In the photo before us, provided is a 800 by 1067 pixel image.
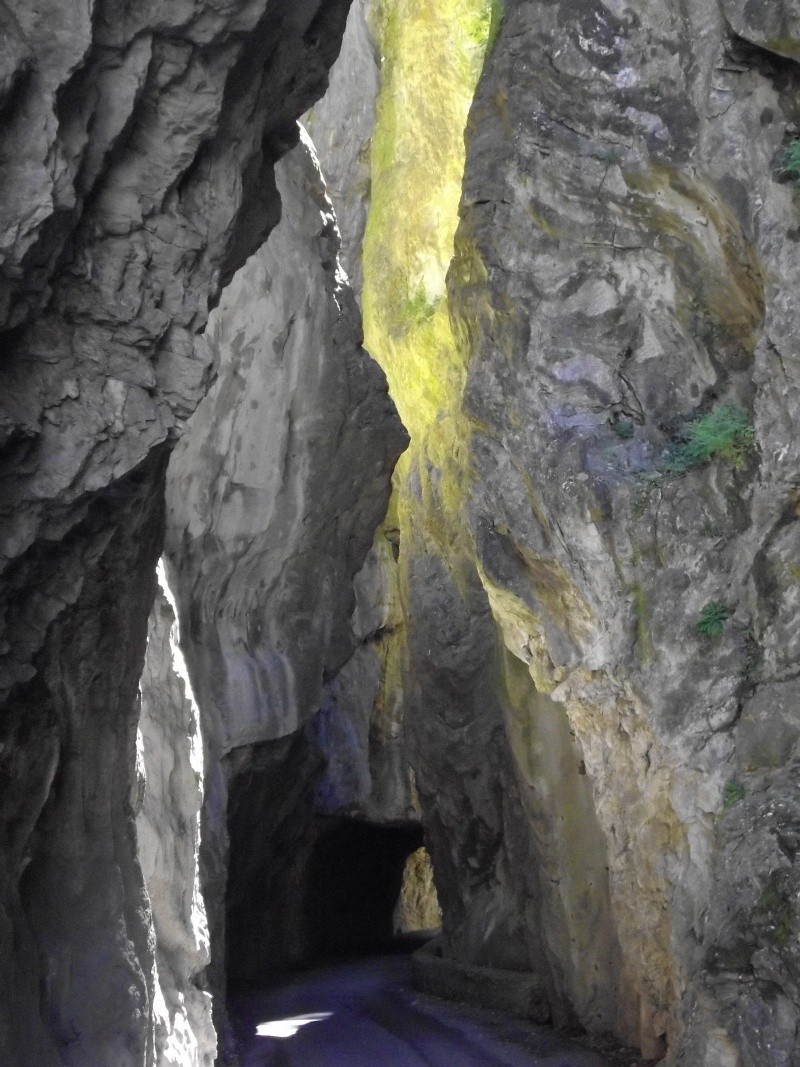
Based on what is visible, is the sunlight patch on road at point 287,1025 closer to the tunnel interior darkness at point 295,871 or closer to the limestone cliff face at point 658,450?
the tunnel interior darkness at point 295,871

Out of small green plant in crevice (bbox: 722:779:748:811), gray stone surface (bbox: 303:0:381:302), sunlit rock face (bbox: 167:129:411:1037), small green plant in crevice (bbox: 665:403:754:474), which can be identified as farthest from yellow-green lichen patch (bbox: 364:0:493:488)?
small green plant in crevice (bbox: 722:779:748:811)

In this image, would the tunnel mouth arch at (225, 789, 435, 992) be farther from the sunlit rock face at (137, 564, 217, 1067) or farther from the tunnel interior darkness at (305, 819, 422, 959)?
the sunlit rock face at (137, 564, 217, 1067)

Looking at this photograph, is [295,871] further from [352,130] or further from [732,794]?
[732,794]

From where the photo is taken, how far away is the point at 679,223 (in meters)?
9.71

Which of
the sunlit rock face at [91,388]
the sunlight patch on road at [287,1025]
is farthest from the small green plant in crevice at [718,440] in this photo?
the sunlight patch on road at [287,1025]

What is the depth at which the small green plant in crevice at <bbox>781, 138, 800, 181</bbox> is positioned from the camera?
8367mm

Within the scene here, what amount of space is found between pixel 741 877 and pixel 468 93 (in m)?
13.2

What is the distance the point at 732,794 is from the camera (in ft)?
28.1

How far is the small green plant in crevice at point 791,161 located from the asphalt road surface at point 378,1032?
781 centimetres

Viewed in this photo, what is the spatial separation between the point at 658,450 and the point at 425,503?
8415 mm

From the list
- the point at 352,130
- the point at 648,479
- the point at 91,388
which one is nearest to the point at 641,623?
the point at 648,479

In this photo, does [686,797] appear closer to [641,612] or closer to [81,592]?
[641,612]

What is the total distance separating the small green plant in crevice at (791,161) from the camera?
8.37m

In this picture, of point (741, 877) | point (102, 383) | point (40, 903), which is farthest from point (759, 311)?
point (40, 903)
